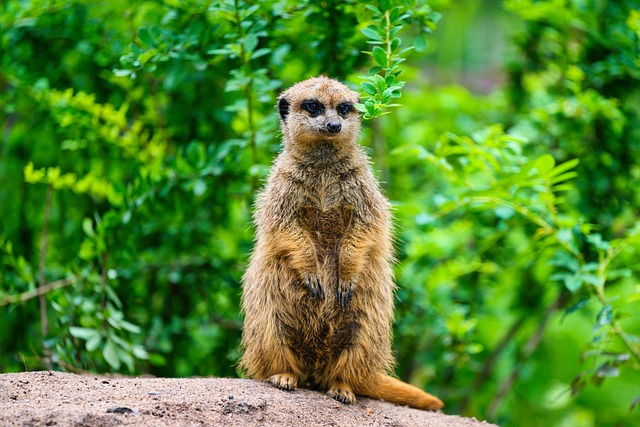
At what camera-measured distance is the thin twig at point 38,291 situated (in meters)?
4.12

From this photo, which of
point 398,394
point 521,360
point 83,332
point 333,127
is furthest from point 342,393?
point 521,360

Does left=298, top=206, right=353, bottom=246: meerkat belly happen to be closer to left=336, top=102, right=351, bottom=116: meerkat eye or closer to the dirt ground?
left=336, top=102, right=351, bottom=116: meerkat eye

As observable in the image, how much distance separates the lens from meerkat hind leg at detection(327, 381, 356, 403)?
10.9 ft

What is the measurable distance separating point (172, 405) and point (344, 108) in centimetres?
163

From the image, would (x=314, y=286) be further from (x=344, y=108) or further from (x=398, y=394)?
(x=344, y=108)

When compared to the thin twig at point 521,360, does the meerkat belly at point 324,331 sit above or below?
above

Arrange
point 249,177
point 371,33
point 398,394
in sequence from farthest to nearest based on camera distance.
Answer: point 249,177, point 398,394, point 371,33

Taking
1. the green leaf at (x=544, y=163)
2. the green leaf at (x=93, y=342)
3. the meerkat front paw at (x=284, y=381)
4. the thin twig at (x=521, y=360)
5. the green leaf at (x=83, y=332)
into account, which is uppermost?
the green leaf at (x=544, y=163)

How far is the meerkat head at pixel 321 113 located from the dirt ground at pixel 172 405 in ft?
3.83

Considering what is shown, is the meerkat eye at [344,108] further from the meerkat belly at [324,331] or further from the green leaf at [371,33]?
the meerkat belly at [324,331]

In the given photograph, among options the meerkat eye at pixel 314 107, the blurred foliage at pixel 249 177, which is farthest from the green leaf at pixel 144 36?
the meerkat eye at pixel 314 107

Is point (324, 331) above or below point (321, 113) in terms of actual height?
below

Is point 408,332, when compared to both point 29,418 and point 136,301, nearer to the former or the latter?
point 136,301

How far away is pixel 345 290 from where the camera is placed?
337 centimetres
